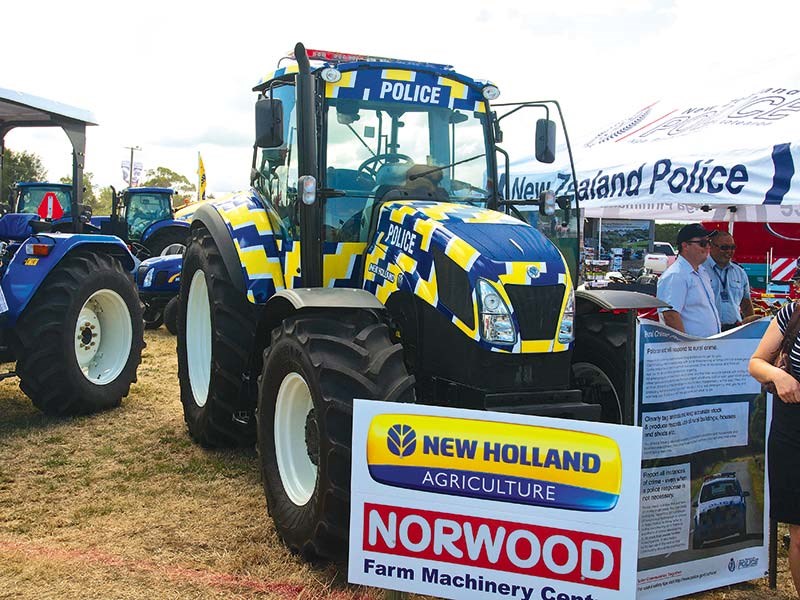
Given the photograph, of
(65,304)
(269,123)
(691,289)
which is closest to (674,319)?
(691,289)

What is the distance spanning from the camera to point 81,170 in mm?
6812

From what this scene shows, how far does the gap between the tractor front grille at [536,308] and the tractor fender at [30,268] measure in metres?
4.02

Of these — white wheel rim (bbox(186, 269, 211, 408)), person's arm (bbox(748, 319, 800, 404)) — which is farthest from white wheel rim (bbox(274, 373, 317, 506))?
person's arm (bbox(748, 319, 800, 404))

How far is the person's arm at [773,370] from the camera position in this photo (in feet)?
9.88

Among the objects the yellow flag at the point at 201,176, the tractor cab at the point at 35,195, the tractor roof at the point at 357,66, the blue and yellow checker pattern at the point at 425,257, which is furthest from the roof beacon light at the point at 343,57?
the yellow flag at the point at 201,176

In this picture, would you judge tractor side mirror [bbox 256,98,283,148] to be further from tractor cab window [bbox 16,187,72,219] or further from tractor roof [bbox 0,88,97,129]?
tractor cab window [bbox 16,187,72,219]

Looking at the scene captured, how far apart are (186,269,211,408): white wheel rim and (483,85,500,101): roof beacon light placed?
2.39m

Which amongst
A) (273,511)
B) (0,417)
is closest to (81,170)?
(0,417)

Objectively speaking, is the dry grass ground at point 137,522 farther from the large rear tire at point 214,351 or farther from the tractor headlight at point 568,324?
the tractor headlight at point 568,324

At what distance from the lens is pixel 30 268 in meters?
6.09

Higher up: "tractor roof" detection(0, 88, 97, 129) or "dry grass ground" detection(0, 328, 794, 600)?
"tractor roof" detection(0, 88, 97, 129)

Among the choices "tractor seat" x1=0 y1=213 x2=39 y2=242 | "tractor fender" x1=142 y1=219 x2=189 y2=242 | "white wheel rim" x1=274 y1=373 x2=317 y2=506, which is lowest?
"white wheel rim" x1=274 y1=373 x2=317 y2=506

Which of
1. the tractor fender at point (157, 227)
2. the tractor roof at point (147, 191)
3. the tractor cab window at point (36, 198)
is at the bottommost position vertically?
the tractor fender at point (157, 227)

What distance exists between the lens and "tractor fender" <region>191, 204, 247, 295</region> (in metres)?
4.95
